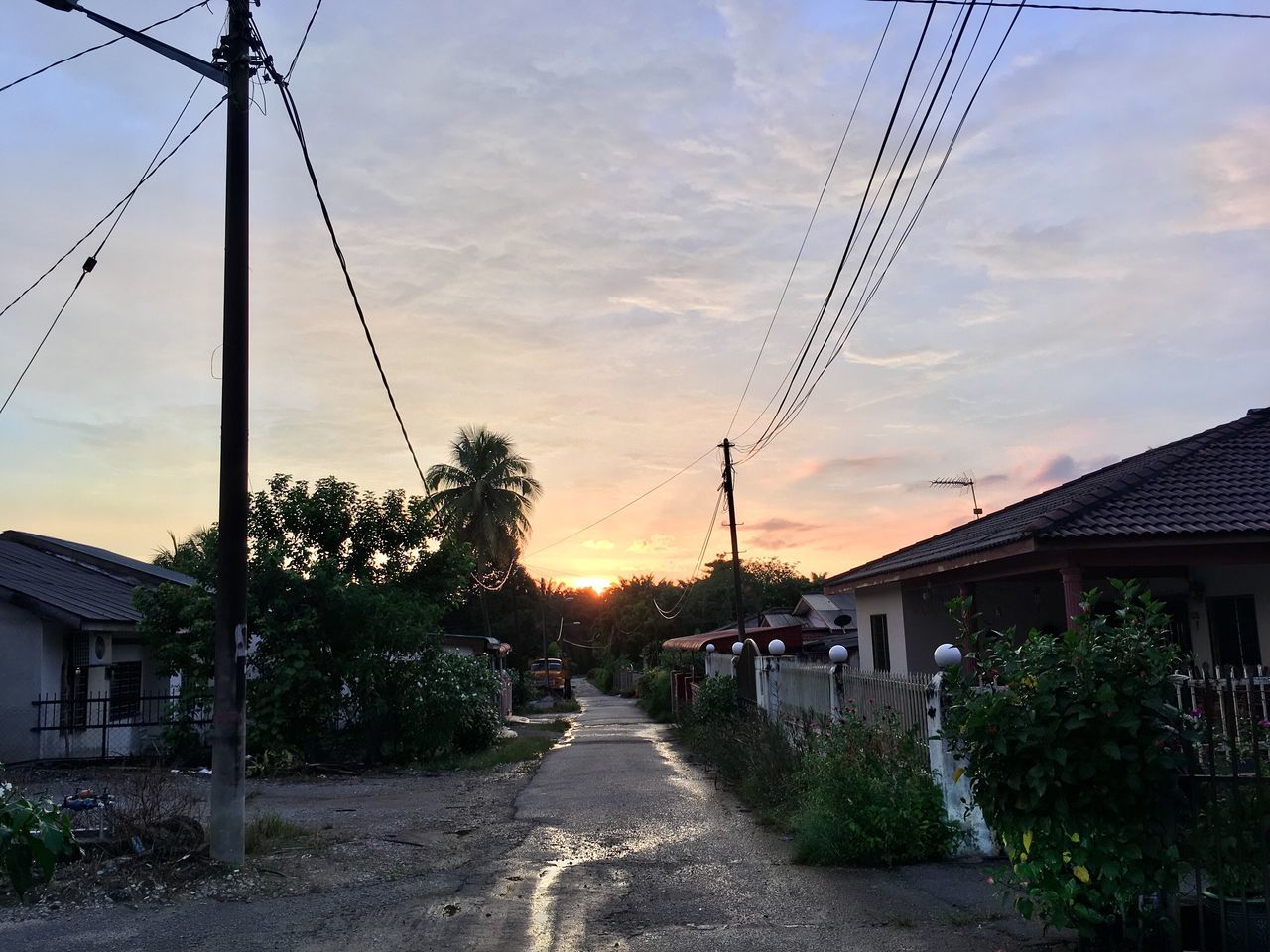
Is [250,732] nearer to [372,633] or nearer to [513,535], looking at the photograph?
[372,633]

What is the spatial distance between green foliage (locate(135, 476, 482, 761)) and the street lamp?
8635 mm

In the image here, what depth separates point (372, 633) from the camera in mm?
18125

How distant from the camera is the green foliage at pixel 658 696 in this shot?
3462 cm

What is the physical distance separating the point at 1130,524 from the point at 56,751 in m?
16.8

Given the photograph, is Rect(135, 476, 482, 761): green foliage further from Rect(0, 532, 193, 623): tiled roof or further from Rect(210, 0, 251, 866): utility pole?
Rect(210, 0, 251, 866): utility pole

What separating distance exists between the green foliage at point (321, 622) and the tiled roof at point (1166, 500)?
29.2 ft

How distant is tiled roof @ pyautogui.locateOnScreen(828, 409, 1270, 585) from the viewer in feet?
37.4

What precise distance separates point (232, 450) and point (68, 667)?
39.3 ft

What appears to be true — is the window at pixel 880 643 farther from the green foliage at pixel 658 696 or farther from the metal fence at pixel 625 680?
the metal fence at pixel 625 680

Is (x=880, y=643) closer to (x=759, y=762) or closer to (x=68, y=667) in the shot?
(x=759, y=762)

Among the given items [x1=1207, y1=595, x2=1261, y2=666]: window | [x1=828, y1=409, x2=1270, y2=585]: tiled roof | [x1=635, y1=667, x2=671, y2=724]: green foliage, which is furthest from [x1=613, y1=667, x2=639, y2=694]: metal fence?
[x1=1207, y1=595, x2=1261, y2=666]: window

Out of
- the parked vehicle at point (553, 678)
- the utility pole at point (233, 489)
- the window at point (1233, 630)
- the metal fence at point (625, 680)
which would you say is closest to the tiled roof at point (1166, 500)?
the window at point (1233, 630)

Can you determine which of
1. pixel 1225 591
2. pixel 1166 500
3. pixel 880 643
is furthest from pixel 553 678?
pixel 1166 500

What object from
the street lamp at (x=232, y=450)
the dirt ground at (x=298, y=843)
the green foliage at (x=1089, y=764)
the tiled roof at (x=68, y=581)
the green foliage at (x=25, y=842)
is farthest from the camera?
the tiled roof at (x=68, y=581)
